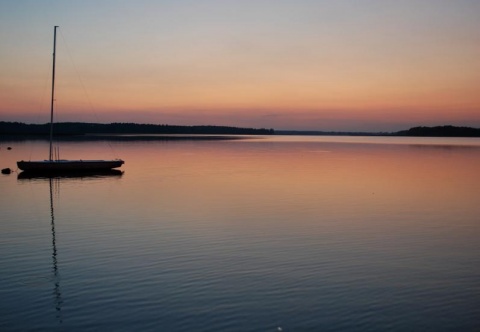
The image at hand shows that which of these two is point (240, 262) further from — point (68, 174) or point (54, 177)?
point (68, 174)

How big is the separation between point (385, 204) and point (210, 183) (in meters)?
15.3

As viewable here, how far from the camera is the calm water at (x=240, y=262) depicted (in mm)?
10844

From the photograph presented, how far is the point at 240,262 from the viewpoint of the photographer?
603 inches

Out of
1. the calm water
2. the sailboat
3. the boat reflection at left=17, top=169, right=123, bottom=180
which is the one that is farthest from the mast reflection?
the sailboat

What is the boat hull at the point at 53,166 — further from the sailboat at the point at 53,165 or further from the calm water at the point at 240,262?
the calm water at the point at 240,262

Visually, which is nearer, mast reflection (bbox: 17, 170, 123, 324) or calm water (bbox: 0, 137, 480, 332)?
calm water (bbox: 0, 137, 480, 332)

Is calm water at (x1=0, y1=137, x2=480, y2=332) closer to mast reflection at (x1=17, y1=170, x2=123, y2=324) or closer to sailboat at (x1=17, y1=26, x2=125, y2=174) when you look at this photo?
mast reflection at (x1=17, y1=170, x2=123, y2=324)

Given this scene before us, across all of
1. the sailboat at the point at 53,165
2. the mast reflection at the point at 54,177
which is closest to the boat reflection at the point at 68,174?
the mast reflection at the point at 54,177

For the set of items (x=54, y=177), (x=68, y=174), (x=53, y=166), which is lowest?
(x=54, y=177)

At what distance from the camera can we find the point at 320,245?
17.7 metres

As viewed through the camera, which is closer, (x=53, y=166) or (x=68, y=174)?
(x=53, y=166)

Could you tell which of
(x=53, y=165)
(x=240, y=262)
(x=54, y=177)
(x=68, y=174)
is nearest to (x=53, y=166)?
(x=53, y=165)

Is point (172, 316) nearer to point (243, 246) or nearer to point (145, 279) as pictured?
point (145, 279)

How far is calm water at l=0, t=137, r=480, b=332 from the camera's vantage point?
35.6 ft
